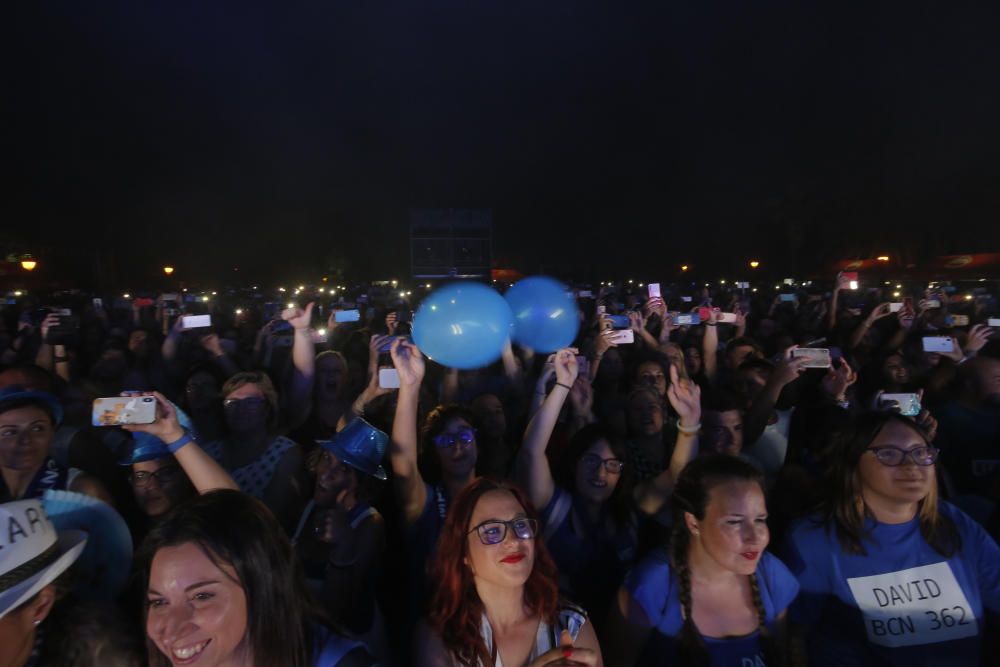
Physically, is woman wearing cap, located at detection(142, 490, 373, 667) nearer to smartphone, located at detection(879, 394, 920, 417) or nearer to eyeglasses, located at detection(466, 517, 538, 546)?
eyeglasses, located at detection(466, 517, 538, 546)

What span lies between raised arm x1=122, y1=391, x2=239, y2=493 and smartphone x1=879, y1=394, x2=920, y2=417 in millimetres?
3532

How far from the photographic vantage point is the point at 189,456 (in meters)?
2.18

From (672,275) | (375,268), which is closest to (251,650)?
(672,275)

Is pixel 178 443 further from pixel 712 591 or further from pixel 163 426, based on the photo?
pixel 712 591

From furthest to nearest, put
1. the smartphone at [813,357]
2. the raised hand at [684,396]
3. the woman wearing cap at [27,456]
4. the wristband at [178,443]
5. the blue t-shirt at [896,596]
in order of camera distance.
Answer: the smartphone at [813,357] → the raised hand at [684,396] → the woman wearing cap at [27,456] → the wristband at [178,443] → the blue t-shirt at [896,596]

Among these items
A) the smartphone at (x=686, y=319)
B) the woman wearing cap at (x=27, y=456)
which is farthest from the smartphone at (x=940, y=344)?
the woman wearing cap at (x=27, y=456)

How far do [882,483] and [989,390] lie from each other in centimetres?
243

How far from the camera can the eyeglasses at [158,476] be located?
2.42 m

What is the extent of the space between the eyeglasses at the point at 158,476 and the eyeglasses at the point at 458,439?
1.30 meters

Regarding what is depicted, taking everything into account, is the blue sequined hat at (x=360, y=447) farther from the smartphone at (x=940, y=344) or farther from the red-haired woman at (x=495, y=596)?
the smartphone at (x=940, y=344)

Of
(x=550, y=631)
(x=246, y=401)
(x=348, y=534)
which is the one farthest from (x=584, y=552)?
(x=246, y=401)

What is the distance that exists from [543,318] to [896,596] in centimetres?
468

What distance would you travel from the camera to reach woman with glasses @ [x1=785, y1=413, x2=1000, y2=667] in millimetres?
2088

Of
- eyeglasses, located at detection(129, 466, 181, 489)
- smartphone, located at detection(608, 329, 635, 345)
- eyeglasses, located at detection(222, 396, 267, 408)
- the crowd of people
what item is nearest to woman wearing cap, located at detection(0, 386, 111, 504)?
the crowd of people
